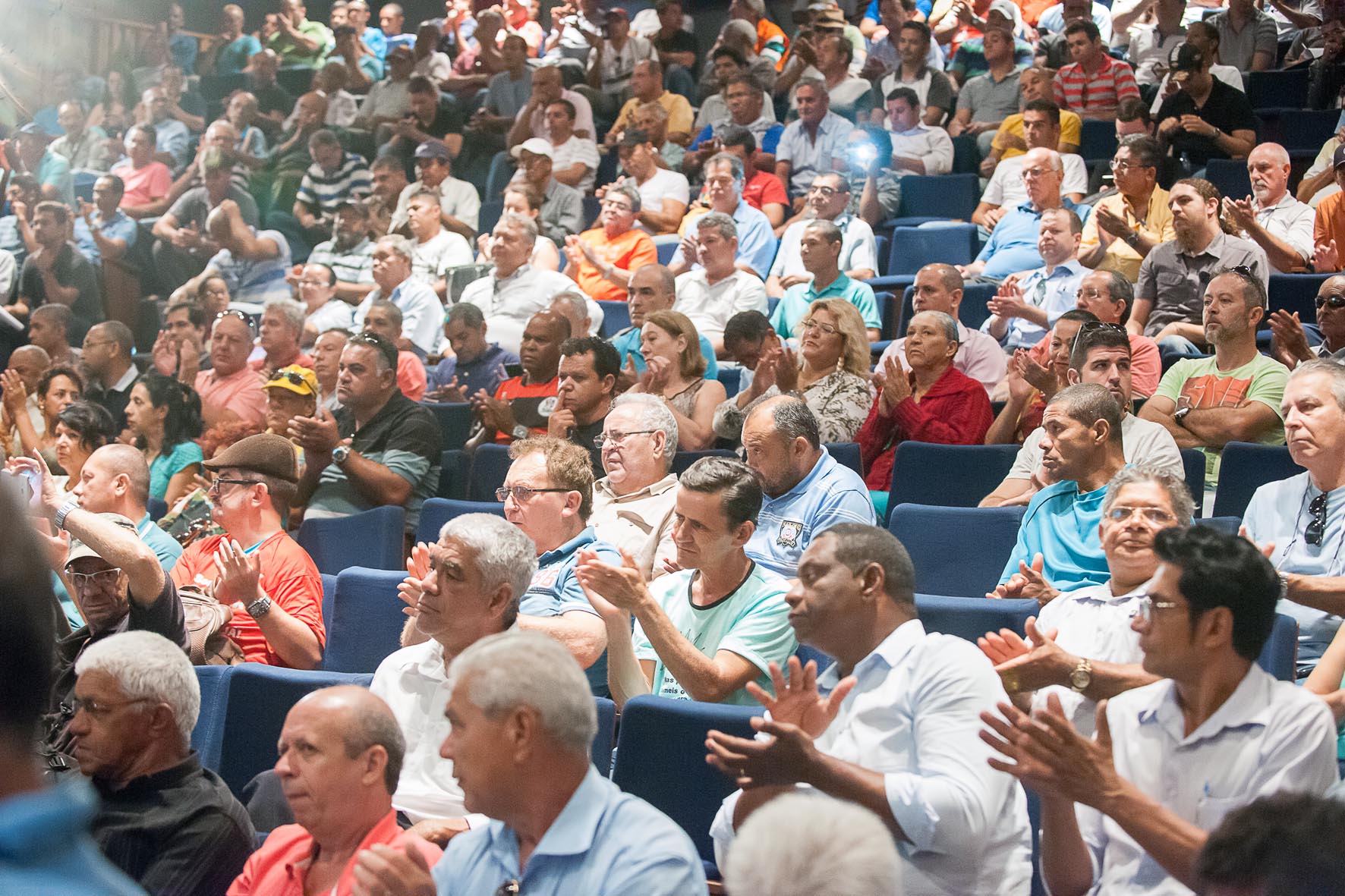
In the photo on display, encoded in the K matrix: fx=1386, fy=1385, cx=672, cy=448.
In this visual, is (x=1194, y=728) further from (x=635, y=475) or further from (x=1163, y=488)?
(x=635, y=475)

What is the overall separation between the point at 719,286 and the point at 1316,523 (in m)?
3.07

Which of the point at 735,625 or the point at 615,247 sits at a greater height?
the point at 735,625

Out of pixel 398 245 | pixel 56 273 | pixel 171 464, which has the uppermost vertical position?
pixel 398 245

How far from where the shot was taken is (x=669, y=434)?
3.61 meters

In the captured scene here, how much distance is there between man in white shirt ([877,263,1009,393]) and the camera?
4.80 meters

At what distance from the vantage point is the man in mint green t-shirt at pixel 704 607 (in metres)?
2.45

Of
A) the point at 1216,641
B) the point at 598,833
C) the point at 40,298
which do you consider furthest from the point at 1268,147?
the point at 40,298

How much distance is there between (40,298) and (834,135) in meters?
4.18

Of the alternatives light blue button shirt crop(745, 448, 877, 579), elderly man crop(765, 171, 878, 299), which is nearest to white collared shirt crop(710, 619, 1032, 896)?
light blue button shirt crop(745, 448, 877, 579)

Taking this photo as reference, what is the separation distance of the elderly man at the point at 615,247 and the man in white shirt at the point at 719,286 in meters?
0.72

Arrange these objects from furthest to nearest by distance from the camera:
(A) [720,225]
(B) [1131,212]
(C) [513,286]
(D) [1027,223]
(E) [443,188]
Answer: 1. (E) [443,188]
2. (D) [1027,223]
3. (C) [513,286]
4. (B) [1131,212]
5. (A) [720,225]

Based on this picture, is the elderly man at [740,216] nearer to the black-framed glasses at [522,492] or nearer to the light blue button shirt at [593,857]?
the black-framed glasses at [522,492]

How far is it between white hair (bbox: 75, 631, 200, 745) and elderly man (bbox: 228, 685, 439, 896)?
291mm

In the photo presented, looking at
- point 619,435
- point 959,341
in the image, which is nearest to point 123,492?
point 619,435
